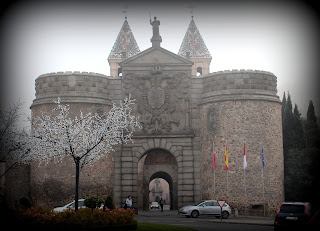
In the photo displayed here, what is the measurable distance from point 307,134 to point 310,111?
237 centimetres

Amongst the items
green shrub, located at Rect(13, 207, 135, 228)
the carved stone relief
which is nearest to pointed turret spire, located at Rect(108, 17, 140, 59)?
the carved stone relief

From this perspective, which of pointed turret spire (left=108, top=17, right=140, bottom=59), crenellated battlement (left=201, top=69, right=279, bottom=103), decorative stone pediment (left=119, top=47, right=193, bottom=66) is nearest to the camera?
crenellated battlement (left=201, top=69, right=279, bottom=103)

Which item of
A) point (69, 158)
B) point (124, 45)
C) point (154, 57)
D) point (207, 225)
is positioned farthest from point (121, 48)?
point (207, 225)

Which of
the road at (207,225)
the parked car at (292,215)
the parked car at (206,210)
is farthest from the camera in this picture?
the parked car at (206,210)

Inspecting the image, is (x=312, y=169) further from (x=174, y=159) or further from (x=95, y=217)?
(x=95, y=217)

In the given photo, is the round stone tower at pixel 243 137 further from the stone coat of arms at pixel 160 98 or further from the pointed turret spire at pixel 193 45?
the pointed turret spire at pixel 193 45

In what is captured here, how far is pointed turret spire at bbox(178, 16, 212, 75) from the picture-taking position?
56531 millimetres

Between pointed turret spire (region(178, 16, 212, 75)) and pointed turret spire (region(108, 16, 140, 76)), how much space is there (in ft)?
19.1

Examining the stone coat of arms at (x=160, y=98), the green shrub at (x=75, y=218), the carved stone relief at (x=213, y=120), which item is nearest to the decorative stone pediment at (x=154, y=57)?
the stone coat of arms at (x=160, y=98)

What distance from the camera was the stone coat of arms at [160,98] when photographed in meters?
35.1

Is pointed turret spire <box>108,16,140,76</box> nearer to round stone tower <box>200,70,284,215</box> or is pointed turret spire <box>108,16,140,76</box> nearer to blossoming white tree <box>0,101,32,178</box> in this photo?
blossoming white tree <box>0,101,32,178</box>

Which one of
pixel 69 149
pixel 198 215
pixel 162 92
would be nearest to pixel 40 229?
pixel 69 149

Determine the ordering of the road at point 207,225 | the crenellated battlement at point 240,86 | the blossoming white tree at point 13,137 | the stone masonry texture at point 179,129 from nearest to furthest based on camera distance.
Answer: the road at point 207,225, the blossoming white tree at point 13,137, the stone masonry texture at point 179,129, the crenellated battlement at point 240,86

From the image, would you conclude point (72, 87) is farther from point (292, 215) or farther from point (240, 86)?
point (292, 215)
